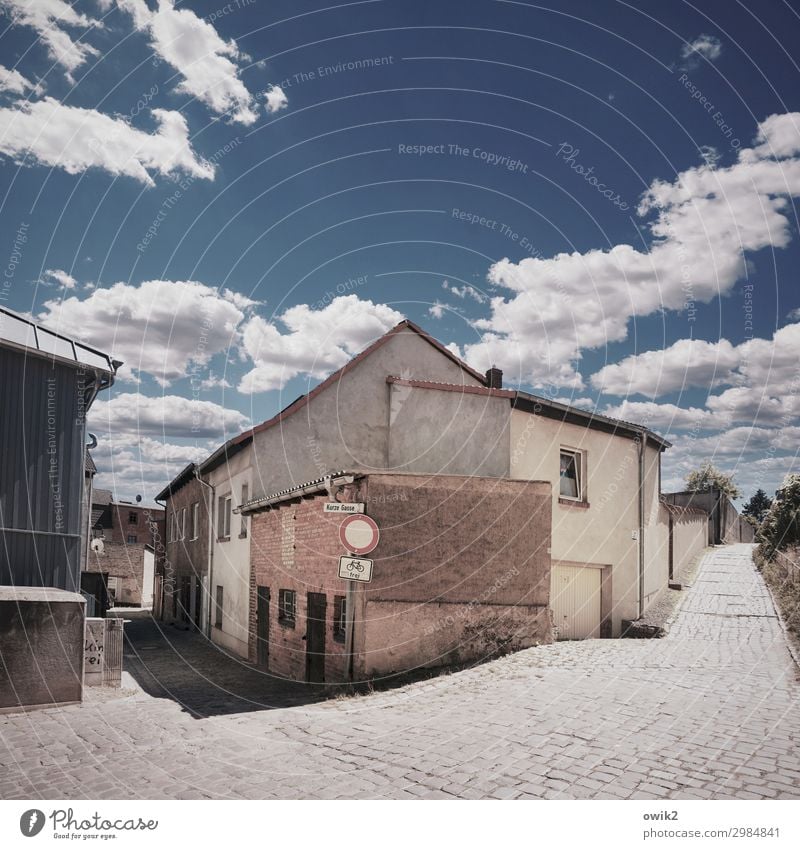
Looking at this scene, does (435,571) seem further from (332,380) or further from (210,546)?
(210,546)

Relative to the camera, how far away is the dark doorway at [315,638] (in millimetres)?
12492

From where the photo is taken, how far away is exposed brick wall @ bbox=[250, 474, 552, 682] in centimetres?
1128

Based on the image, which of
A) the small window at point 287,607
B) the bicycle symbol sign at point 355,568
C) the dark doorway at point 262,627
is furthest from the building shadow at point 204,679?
the bicycle symbol sign at point 355,568

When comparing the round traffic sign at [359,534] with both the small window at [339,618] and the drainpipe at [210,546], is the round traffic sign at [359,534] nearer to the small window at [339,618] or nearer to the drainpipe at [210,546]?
the small window at [339,618]

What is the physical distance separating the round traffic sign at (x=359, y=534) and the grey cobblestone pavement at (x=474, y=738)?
2249 mm

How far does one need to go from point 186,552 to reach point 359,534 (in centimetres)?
1802

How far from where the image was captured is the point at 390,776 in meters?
5.87

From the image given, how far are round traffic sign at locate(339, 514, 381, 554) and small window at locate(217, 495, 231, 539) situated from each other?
32.6 feet

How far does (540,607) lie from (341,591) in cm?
394

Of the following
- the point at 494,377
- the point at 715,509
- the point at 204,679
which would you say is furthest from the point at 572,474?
the point at 715,509

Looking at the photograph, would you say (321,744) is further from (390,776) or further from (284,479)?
(284,479)

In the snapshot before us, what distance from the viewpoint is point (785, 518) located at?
20.9 m
